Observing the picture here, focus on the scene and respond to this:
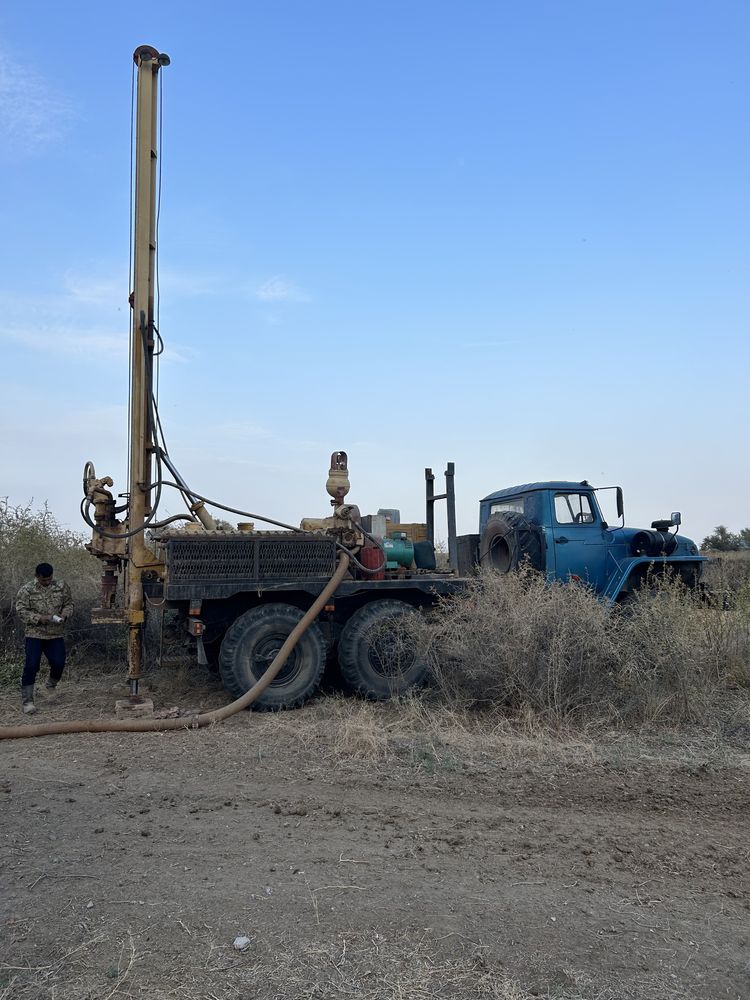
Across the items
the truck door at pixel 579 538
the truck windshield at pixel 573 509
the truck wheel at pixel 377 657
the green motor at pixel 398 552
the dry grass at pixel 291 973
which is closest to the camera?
the dry grass at pixel 291 973

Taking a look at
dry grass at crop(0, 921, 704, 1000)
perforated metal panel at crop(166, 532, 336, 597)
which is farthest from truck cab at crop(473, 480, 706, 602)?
dry grass at crop(0, 921, 704, 1000)

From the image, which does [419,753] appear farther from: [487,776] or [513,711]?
[513,711]

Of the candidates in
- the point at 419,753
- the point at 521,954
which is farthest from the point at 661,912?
the point at 419,753

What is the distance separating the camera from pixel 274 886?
3.97 metres

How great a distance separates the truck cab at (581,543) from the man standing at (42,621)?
5473mm

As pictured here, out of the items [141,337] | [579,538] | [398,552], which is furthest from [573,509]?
[141,337]

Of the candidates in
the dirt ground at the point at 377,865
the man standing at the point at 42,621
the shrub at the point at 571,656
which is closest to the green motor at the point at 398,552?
the shrub at the point at 571,656

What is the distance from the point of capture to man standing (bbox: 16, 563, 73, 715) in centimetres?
816

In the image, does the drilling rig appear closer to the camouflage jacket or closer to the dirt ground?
the camouflage jacket

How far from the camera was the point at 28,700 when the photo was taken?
319 inches

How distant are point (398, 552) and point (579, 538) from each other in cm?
253

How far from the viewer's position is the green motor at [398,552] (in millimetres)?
9820

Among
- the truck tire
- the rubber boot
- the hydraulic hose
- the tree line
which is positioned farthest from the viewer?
the tree line

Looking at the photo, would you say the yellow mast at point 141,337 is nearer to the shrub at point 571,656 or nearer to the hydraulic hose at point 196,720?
the hydraulic hose at point 196,720
